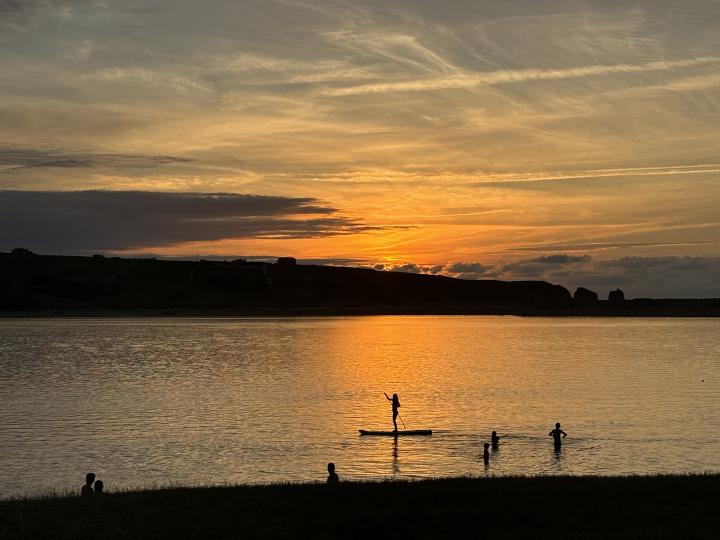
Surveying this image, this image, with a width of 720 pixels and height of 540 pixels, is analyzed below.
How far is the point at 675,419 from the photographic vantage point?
6650 centimetres

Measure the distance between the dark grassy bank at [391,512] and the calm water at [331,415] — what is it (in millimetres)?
15307

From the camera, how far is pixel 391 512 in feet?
82.1

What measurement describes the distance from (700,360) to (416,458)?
104867mm

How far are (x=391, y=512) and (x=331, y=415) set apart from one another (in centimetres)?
4581

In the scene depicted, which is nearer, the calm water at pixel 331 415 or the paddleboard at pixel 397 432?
the calm water at pixel 331 415

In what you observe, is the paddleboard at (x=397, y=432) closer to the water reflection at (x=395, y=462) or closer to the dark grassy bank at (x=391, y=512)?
the water reflection at (x=395, y=462)

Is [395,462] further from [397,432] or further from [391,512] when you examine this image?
[391,512]

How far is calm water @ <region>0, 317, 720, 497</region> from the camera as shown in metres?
46.4

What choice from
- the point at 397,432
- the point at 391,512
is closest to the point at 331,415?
the point at 397,432

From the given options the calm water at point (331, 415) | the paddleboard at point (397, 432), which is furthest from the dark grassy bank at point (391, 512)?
the paddleboard at point (397, 432)

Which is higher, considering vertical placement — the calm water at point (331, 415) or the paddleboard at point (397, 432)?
the paddleboard at point (397, 432)

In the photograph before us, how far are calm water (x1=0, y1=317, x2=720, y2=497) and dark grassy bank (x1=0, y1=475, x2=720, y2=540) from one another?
15307mm

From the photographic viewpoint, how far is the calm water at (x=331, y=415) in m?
46.4

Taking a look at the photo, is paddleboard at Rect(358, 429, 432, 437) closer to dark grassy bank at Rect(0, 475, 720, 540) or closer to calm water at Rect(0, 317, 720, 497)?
calm water at Rect(0, 317, 720, 497)
